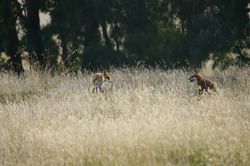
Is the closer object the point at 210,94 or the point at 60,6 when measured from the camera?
the point at 210,94

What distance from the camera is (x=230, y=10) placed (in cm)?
1327

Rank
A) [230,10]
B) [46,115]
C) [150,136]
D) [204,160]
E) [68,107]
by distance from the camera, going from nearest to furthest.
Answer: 1. [204,160]
2. [150,136]
3. [46,115]
4. [68,107]
5. [230,10]

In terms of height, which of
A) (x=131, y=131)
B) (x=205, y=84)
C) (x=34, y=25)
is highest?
(x=34, y=25)

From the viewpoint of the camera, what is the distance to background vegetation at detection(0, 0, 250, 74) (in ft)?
46.5

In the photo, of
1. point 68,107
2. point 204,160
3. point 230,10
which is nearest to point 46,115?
point 68,107

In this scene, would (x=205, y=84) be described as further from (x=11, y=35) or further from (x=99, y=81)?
(x=11, y=35)

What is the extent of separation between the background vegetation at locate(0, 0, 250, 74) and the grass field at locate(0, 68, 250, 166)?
5.47 m

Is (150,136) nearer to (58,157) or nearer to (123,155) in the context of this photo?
(123,155)

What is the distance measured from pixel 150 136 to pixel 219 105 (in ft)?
4.57

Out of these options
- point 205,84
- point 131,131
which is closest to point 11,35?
point 205,84

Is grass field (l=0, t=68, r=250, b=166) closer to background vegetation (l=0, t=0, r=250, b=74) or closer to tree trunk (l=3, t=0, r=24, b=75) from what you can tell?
background vegetation (l=0, t=0, r=250, b=74)

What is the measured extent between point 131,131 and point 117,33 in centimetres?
1003

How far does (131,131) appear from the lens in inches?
243

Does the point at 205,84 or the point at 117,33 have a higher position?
the point at 117,33
